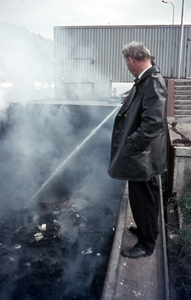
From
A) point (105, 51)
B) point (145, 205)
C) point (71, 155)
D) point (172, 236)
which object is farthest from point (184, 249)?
point (105, 51)

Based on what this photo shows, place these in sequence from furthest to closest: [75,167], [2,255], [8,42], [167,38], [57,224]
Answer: [167,38] < [8,42] < [75,167] < [57,224] < [2,255]

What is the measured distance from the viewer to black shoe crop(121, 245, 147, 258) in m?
2.09

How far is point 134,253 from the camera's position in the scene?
2.10 meters

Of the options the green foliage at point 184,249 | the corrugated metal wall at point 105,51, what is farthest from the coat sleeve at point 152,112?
the corrugated metal wall at point 105,51

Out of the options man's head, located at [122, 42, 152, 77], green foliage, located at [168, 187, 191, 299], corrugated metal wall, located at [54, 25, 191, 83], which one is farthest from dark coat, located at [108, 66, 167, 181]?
corrugated metal wall, located at [54, 25, 191, 83]

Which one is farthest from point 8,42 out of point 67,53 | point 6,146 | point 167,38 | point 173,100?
point 167,38

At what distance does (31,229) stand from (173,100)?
5.35m

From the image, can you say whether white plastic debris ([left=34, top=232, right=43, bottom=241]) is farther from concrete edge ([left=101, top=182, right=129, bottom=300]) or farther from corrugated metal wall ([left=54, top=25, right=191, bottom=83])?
corrugated metal wall ([left=54, top=25, right=191, bottom=83])

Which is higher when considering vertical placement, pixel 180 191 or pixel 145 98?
pixel 145 98

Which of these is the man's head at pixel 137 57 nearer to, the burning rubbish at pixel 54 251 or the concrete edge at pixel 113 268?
the concrete edge at pixel 113 268

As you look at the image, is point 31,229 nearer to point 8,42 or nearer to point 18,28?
point 8,42

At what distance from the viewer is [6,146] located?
6672 mm

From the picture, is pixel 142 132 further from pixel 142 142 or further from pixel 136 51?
pixel 136 51

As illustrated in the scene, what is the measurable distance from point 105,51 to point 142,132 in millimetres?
13885
